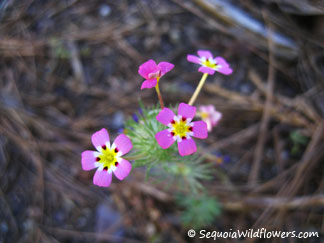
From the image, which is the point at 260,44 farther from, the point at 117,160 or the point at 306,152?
the point at 117,160

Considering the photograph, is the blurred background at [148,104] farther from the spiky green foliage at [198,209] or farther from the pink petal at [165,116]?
the pink petal at [165,116]

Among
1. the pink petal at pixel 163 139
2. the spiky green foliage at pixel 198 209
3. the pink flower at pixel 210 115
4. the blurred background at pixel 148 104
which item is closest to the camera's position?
the pink petal at pixel 163 139

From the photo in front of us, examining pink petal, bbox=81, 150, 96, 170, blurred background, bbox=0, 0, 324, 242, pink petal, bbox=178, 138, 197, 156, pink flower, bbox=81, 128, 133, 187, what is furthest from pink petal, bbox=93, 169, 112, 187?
blurred background, bbox=0, 0, 324, 242

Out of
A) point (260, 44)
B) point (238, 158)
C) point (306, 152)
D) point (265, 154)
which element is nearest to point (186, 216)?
point (238, 158)

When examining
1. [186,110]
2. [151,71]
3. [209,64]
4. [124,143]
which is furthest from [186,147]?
[209,64]

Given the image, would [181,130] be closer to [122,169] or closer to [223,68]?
[122,169]

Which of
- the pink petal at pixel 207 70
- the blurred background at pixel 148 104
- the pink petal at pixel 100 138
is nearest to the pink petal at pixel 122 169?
the pink petal at pixel 100 138
